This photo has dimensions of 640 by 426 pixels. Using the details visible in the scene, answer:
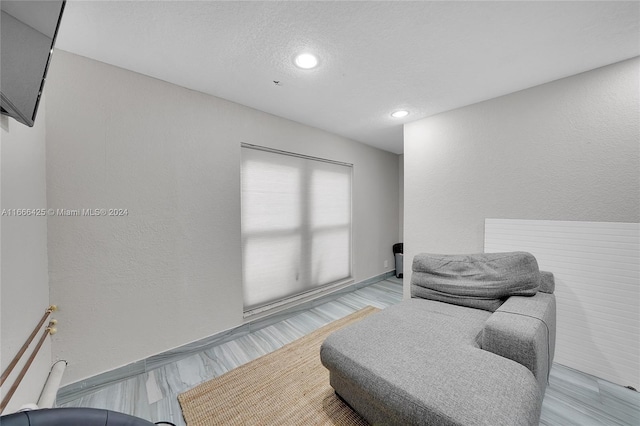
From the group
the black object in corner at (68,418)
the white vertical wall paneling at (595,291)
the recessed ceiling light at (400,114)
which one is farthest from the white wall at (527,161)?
the black object in corner at (68,418)

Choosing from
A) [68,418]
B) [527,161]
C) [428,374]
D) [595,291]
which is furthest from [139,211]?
[595,291]

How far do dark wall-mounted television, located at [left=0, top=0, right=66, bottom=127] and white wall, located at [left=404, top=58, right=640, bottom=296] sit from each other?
2918 millimetres

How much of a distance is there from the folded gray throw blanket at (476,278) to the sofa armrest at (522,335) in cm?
22

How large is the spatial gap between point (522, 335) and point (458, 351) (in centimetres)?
32

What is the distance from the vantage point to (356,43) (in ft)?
4.82

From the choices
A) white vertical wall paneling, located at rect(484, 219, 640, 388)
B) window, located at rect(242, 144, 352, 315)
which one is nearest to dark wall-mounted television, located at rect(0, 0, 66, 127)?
window, located at rect(242, 144, 352, 315)

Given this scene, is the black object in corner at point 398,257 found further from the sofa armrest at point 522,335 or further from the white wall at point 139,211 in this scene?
the white wall at point 139,211

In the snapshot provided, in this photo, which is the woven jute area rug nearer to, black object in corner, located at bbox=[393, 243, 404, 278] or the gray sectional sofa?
the gray sectional sofa

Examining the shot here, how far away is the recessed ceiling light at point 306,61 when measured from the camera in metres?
1.59

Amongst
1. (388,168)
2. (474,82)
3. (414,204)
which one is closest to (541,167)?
(474,82)

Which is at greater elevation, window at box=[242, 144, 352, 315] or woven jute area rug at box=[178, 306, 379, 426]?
window at box=[242, 144, 352, 315]

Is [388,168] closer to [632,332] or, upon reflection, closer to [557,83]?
[557,83]

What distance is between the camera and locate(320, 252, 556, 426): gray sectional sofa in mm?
928

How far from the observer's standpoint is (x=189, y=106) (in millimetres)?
1999
